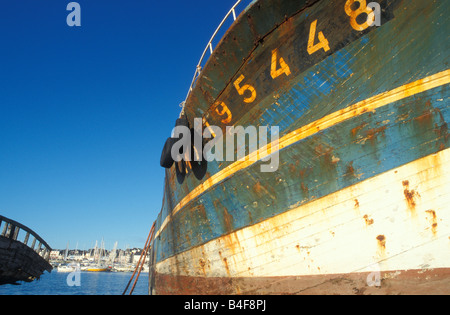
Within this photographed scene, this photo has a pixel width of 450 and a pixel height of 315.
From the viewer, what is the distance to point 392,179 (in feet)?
9.48

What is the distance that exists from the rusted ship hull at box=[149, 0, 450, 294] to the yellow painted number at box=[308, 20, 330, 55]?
1cm

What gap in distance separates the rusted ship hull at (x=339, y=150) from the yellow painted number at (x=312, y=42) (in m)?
0.01

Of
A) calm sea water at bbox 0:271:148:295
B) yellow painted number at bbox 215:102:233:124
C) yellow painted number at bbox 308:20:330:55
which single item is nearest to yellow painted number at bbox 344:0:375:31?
yellow painted number at bbox 308:20:330:55

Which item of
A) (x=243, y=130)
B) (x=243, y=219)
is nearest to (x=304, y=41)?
(x=243, y=130)

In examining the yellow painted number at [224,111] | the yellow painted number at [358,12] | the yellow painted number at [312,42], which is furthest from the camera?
the yellow painted number at [224,111]

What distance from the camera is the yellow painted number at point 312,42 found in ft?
10.8

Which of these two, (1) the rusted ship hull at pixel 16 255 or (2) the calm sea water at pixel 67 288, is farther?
(2) the calm sea water at pixel 67 288

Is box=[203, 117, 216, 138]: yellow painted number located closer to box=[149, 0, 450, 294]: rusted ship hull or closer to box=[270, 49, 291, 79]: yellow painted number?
box=[149, 0, 450, 294]: rusted ship hull

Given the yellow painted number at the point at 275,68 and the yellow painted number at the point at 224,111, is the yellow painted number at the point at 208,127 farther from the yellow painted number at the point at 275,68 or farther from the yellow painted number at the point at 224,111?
the yellow painted number at the point at 275,68

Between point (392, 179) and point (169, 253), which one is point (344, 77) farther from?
point (169, 253)

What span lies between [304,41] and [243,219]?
101 inches

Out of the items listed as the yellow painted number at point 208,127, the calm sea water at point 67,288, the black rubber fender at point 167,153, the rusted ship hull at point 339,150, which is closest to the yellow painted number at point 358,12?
the rusted ship hull at point 339,150

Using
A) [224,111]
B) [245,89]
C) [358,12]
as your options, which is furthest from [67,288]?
[358,12]

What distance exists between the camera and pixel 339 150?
319 centimetres
